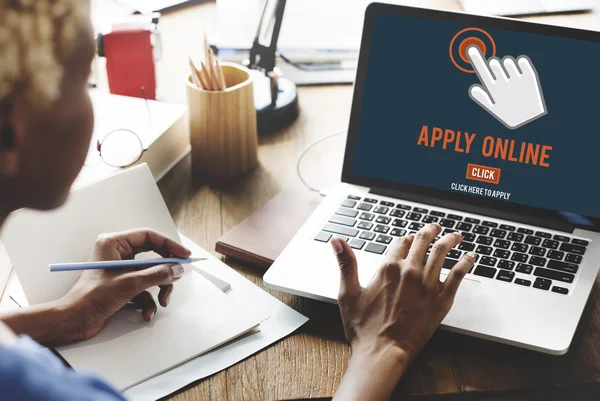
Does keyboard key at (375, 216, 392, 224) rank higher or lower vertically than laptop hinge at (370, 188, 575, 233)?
lower

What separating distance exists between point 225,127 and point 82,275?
1.24ft

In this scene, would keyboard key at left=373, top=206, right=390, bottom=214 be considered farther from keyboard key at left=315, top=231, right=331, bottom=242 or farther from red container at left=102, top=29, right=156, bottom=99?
red container at left=102, top=29, right=156, bottom=99

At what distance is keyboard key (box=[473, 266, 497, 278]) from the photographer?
0.90m

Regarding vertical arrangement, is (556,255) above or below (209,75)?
below

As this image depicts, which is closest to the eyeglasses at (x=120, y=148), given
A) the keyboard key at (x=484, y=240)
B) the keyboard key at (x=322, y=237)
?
the keyboard key at (x=322, y=237)

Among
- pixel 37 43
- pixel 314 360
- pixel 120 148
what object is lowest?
pixel 314 360

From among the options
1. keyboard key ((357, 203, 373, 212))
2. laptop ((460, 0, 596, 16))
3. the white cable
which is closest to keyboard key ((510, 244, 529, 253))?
keyboard key ((357, 203, 373, 212))

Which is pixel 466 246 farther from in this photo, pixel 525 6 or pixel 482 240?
pixel 525 6

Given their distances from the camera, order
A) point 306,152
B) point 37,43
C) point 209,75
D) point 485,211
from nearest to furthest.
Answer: point 37,43, point 485,211, point 209,75, point 306,152

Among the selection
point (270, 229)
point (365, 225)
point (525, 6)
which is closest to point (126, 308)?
point (270, 229)

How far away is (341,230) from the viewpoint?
991mm

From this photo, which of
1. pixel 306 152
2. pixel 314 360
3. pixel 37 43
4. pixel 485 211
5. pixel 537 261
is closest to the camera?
pixel 37 43

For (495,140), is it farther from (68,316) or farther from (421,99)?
(68,316)

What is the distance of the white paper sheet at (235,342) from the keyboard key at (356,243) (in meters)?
0.14
